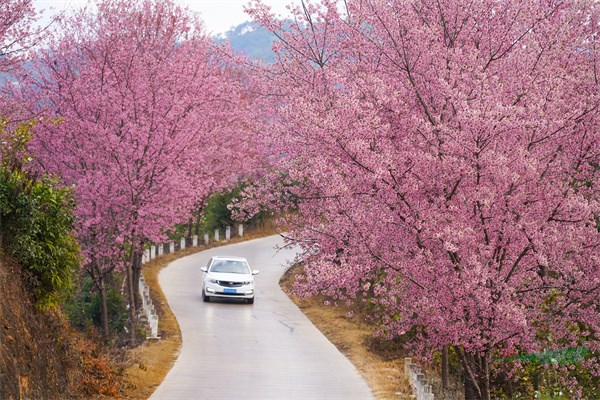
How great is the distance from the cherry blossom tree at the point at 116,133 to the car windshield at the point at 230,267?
4614 millimetres

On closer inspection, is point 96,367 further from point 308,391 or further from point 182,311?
point 182,311

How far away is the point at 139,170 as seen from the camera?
70.6ft

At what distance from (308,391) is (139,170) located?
8342 mm

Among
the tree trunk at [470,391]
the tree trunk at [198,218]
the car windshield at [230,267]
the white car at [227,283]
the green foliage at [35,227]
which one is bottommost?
the tree trunk at [470,391]

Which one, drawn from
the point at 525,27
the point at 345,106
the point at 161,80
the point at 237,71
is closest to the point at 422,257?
the point at 345,106

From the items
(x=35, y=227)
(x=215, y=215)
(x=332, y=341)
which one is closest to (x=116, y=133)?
(x=332, y=341)

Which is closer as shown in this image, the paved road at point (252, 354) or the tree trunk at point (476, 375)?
the tree trunk at point (476, 375)

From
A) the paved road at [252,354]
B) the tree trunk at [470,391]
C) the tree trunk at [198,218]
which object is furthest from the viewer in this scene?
the tree trunk at [198,218]

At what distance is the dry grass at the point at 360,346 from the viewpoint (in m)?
16.8

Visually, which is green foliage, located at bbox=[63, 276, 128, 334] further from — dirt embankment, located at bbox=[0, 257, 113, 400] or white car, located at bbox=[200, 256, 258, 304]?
dirt embankment, located at bbox=[0, 257, 113, 400]

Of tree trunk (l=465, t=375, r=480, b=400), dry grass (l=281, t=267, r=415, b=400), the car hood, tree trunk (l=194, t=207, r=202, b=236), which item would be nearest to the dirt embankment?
dry grass (l=281, t=267, r=415, b=400)

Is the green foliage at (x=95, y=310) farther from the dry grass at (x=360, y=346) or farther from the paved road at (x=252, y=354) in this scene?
the dry grass at (x=360, y=346)

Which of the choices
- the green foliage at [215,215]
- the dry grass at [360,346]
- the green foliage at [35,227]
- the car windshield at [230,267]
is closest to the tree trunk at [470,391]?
the dry grass at [360,346]

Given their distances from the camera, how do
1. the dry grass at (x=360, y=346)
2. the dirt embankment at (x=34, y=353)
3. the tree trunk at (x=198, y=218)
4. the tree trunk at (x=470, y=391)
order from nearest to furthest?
the dirt embankment at (x=34, y=353)
the tree trunk at (x=470, y=391)
the dry grass at (x=360, y=346)
the tree trunk at (x=198, y=218)
